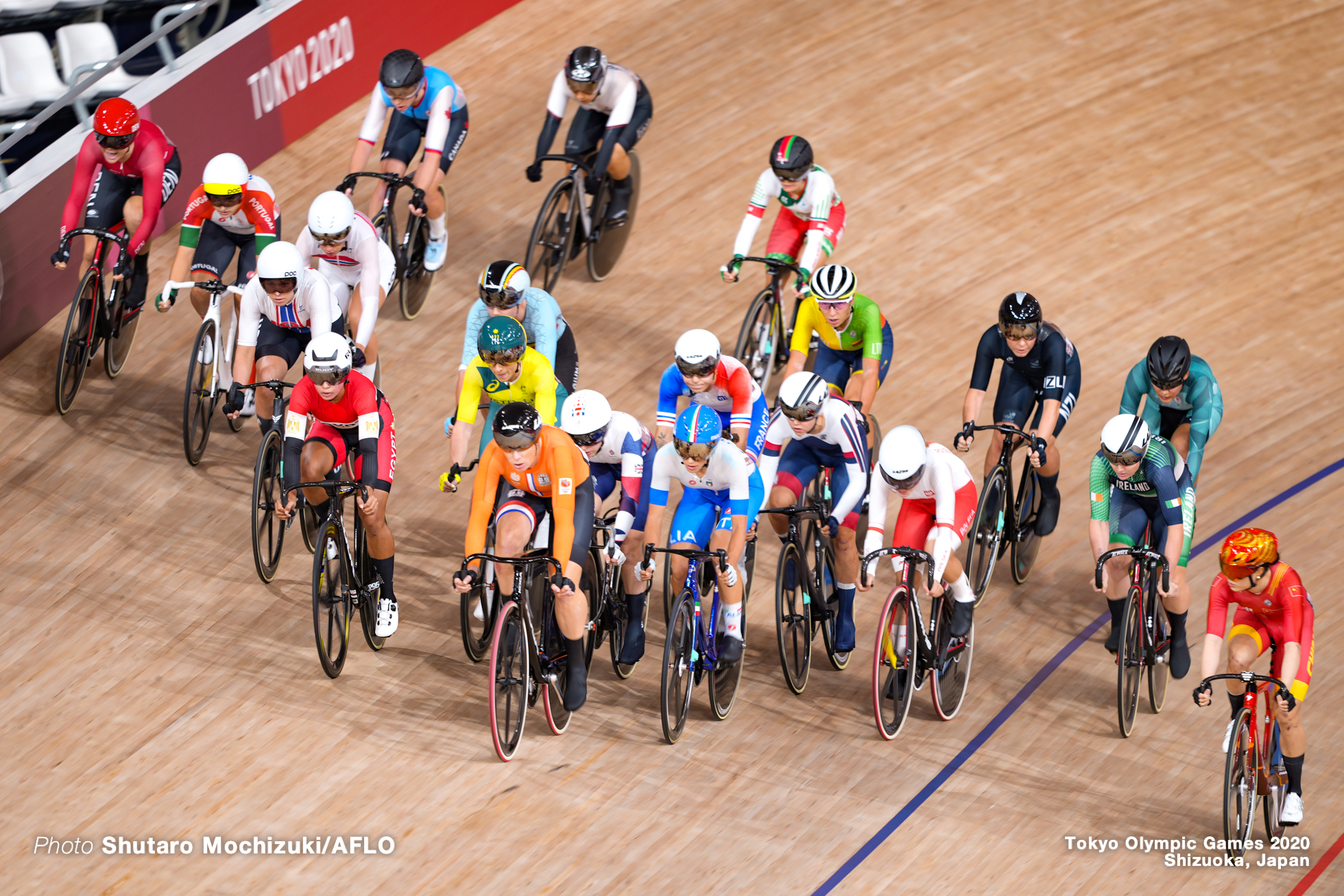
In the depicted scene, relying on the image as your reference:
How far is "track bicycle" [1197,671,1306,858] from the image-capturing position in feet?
19.0

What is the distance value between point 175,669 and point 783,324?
364 cm

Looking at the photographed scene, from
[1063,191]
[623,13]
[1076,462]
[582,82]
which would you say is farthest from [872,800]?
[623,13]

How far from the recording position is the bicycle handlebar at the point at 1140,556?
6.38 m

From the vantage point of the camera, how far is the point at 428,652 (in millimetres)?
6906

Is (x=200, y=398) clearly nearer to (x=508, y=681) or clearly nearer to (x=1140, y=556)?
(x=508, y=681)

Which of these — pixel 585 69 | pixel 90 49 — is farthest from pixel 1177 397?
pixel 90 49

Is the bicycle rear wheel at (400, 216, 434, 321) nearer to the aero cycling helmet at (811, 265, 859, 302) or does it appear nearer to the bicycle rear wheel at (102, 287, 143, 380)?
the bicycle rear wheel at (102, 287, 143, 380)

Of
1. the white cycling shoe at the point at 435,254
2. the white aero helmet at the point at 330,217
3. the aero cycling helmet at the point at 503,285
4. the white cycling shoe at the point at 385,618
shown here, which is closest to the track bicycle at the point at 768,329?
the aero cycling helmet at the point at 503,285

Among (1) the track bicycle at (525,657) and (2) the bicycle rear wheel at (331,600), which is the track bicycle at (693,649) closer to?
(1) the track bicycle at (525,657)

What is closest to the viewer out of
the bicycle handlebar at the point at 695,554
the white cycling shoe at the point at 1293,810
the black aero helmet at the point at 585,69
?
the bicycle handlebar at the point at 695,554

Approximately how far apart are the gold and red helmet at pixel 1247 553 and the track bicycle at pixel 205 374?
4.39 meters

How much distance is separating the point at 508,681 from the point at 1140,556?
2.58 meters

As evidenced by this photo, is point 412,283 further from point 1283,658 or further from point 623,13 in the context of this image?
point 1283,658

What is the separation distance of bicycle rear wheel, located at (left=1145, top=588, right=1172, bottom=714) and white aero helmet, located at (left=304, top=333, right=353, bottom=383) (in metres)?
3.40
